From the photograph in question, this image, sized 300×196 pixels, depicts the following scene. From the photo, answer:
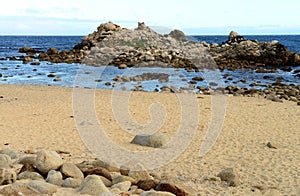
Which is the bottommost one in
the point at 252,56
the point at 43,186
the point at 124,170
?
the point at 252,56

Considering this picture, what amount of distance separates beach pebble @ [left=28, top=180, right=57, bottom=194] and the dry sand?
7.78 ft

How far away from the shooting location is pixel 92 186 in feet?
20.4

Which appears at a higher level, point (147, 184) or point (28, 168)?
point (28, 168)

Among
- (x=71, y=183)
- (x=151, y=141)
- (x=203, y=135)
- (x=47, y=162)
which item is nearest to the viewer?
(x=71, y=183)

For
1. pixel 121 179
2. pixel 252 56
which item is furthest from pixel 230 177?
pixel 252 56

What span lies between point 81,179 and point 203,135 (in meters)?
5.48

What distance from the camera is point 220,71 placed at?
108 feet

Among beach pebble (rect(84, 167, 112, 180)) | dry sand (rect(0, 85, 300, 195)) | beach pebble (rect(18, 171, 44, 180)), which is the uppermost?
beach pebble (rect(18, 171, 44, 180))

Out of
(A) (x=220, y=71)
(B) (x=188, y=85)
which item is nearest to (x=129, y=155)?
(B) (x=188, y=85)

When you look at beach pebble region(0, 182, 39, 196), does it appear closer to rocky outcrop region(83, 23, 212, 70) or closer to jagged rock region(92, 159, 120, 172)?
jagged rock region(92, 159, 120, 172)

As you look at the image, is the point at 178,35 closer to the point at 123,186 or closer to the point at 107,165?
the point at 107,165

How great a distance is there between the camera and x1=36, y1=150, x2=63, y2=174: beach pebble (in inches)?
277

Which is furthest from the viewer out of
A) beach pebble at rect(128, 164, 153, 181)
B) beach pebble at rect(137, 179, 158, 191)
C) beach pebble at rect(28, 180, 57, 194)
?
beach pebble at rect(128, 164, 153, 181)

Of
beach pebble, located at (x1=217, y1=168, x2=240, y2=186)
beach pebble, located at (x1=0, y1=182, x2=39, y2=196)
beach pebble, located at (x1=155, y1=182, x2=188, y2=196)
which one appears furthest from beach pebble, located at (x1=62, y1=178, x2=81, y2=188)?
beach pebble, located at (x1=217, y1=168, x2=240, y2=186)
